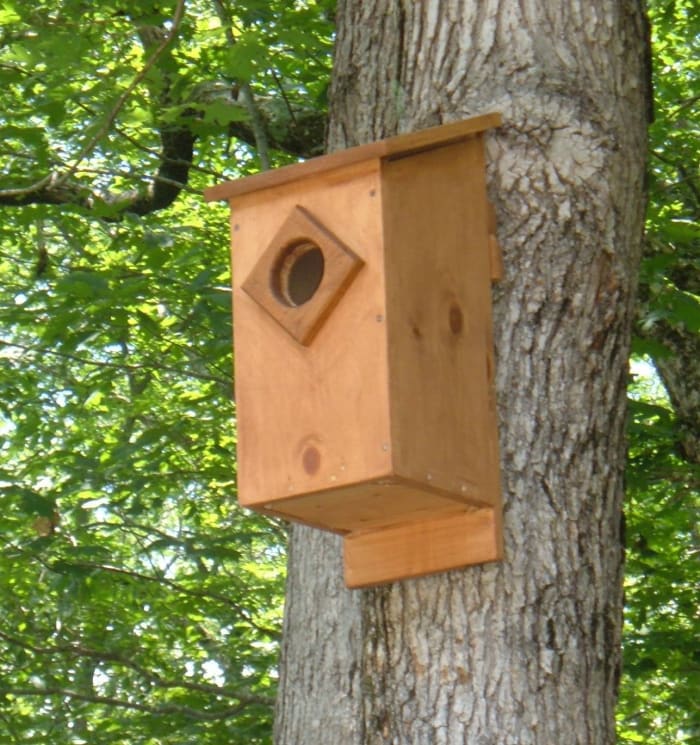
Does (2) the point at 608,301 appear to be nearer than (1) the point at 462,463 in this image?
No

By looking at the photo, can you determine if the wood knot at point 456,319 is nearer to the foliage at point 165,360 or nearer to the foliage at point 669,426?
the foliage at point 165,360

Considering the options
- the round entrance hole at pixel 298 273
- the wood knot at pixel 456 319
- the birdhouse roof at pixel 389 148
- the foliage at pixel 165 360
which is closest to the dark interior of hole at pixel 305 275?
the round entrance hole at pixel 298 273

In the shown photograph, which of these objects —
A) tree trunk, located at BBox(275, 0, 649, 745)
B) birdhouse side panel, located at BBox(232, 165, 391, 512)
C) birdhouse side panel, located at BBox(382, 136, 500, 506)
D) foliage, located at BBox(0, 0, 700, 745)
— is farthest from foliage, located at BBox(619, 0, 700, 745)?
birdhouse side panel, located at BBox(232, 165, 391, 512)

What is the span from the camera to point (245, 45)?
4.27 m

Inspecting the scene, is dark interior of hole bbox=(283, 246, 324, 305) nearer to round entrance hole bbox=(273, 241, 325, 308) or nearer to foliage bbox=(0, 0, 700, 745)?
round entrance hole bbox=(273, 241, 325, 308)

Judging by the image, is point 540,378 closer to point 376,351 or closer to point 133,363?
point 376,351

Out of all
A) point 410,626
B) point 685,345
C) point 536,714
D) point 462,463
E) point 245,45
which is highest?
point 245,45

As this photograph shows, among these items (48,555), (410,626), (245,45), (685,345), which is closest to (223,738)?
(48,555)

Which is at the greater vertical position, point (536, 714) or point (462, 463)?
point (462, 463)

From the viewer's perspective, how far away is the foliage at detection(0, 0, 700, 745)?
505cm

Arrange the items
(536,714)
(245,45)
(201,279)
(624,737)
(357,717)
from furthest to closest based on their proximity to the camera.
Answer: (624,737), (201,279), (245,45), (357,717), (536,714)

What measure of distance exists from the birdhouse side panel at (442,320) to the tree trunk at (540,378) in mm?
Answer: 50

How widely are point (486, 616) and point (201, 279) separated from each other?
300 centimetres

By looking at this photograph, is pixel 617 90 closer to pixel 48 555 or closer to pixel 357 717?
pixel 357 717
